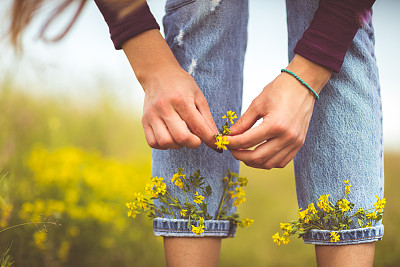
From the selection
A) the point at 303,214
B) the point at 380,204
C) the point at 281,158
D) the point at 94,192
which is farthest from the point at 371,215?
the point at 94,192

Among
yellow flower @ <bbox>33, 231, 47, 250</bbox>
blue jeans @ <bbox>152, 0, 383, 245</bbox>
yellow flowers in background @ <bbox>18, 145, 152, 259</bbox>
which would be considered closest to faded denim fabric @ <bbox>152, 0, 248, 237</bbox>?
blue jeans @ <bbox>152, 0, 383, 245</bbox>

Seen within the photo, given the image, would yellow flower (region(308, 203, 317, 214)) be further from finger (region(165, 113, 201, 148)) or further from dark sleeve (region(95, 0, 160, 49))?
dark sleeve (region(95, 0, 160, 49))

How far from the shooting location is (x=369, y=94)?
0.82 m

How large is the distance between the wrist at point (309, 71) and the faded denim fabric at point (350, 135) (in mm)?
72

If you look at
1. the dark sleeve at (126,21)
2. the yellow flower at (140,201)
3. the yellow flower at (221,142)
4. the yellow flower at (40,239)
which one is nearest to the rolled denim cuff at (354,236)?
the yellow flower at (221,142)

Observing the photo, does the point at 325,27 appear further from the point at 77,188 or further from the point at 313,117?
the point at 77,188

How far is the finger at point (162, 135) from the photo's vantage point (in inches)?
28.4

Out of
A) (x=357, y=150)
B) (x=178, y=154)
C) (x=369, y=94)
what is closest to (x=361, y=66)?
(x=369, y=94)

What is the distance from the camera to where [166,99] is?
2.37 ft

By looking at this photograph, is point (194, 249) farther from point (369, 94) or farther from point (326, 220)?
point (369, 94)

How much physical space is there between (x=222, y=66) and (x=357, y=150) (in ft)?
1.18

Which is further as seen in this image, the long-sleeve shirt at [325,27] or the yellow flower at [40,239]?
the yellow flower at [40,239]

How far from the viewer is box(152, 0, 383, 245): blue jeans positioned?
81 cm

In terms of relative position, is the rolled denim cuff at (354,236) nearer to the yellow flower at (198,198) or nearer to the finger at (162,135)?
the yellow flower at (198,198)
